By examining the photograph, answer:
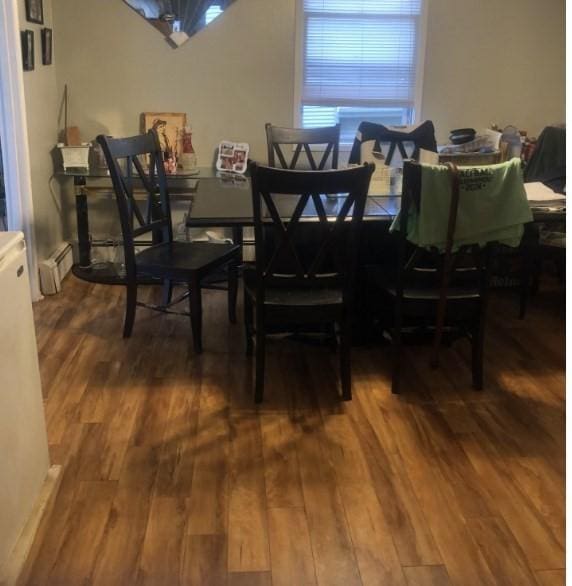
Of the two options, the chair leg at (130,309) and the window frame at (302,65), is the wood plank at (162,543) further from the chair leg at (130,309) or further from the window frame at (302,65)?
the window frame at (302,65)

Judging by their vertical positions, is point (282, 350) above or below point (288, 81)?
below

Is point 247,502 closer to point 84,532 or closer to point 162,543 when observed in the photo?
point 162,543

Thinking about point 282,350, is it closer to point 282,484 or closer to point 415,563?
point 282,484

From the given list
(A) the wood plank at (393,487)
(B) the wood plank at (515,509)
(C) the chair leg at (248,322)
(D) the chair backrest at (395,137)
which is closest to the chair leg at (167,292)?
(C) the chair leg at (248,322)

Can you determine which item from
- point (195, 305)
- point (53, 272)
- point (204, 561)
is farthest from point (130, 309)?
point (204, 561)

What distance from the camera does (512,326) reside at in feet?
12.6

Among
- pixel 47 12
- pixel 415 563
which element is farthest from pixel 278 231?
pixel 47 12

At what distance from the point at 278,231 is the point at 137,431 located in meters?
0.93

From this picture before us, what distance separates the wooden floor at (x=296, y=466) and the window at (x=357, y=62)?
193 centimetres

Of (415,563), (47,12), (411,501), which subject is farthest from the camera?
(47,12)

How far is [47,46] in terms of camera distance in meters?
4.28

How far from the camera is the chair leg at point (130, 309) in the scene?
11.5 feet

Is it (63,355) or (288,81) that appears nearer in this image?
(63,355)

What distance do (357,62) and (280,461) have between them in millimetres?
3084
